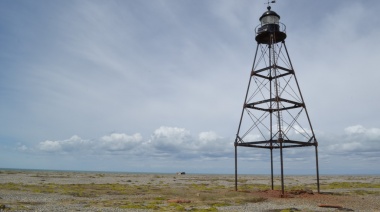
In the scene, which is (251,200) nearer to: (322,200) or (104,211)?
(322,200)

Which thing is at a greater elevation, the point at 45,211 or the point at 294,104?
the point at 294,104

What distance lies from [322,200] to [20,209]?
20.5 metres

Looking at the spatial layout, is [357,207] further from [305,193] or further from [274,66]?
[274,66]

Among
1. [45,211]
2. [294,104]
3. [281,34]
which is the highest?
[281,34]

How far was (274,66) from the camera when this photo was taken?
1049 inches

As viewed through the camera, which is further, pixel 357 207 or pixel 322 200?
pixel 322 200

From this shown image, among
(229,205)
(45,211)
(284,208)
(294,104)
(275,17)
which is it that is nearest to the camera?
(45,211)

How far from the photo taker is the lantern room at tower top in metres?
28.2

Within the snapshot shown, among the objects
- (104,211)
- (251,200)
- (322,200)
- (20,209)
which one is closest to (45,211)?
(20,209)

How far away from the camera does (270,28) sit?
28203 mm

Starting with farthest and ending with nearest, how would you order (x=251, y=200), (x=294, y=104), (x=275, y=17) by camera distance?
(x=275, y=17)
(x=294, y=104)
(x=251, y=200)

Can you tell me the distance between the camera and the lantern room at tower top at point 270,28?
28.2m

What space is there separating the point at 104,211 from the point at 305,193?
16835 mm

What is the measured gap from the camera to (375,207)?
21375 mm
